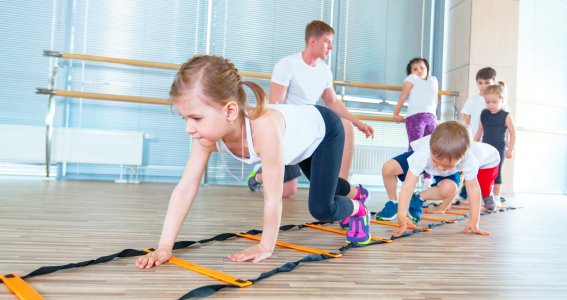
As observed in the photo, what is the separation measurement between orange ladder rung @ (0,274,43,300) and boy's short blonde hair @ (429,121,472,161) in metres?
1.52

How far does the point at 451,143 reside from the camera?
6.17 ft

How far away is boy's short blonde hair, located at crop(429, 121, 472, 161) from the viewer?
73.9 inches

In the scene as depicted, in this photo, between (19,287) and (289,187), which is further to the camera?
(289,187)

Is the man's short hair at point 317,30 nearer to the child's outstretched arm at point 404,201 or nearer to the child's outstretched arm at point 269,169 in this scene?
the child's outstretched arm at point 404,201

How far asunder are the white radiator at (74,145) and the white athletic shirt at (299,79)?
185cm

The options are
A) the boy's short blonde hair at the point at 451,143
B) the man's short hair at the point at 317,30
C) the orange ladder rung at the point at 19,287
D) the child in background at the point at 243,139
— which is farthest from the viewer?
the man's short hair at the point at 317,30

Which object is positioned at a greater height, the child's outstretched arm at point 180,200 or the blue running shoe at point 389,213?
the child's outstretched arm at point 180,200

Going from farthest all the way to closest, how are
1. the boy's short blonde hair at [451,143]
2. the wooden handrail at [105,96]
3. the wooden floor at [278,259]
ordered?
1. the wooden handrail at [105,96]
2. the boy's short blonde hair at [451,143]
3. the wooden floor at [278,259]

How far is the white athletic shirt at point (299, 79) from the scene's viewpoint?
288 centimetres

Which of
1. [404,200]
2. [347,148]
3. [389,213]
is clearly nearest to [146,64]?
[347,148]

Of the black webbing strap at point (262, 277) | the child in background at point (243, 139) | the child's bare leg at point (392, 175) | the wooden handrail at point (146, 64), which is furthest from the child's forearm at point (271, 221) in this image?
the wooden handrail at point (146, 64)

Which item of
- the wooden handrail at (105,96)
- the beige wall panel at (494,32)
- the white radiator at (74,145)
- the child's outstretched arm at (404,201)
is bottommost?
the child's outstretched arm at (404,201)

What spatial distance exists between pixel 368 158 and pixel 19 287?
4054mm

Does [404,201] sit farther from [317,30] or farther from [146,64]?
[146,64]
